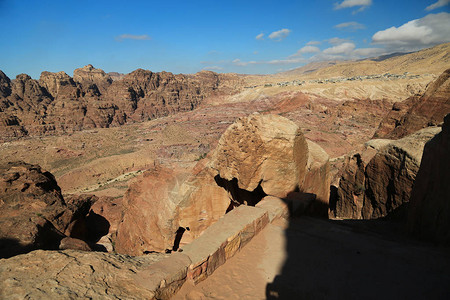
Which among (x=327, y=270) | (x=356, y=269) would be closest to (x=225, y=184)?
(x=327, y=270)

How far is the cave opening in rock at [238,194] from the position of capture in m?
11.1

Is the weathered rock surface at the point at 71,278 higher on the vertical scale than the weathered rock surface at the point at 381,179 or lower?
higher

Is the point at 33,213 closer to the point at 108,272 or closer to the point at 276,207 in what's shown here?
the point at 108,272

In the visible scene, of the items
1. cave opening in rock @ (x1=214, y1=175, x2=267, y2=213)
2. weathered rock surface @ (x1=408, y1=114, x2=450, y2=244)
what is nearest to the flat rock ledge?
cave opening in rock @ (x1=214, y1=175, x2=267, y2=213)

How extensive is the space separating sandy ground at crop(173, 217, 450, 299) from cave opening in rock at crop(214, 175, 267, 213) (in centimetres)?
434

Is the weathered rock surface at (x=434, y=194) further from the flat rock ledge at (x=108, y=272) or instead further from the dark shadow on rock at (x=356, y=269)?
the flat rock ledge at (x=108, y=272)

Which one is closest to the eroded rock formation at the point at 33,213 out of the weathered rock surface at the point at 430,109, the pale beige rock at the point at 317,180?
the pale beige rock at the point at 317,180

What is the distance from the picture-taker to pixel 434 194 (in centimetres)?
672

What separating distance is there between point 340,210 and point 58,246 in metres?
14.4

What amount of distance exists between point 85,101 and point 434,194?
293 feet

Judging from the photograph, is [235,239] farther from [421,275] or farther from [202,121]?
[202,121]

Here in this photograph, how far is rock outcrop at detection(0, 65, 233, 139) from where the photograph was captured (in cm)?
6519

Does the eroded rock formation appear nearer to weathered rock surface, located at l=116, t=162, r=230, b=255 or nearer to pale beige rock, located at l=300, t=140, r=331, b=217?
weathered rock surface, located at l=116, t=162, r=230, b=255

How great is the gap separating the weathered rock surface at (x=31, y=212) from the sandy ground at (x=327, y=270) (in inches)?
319
